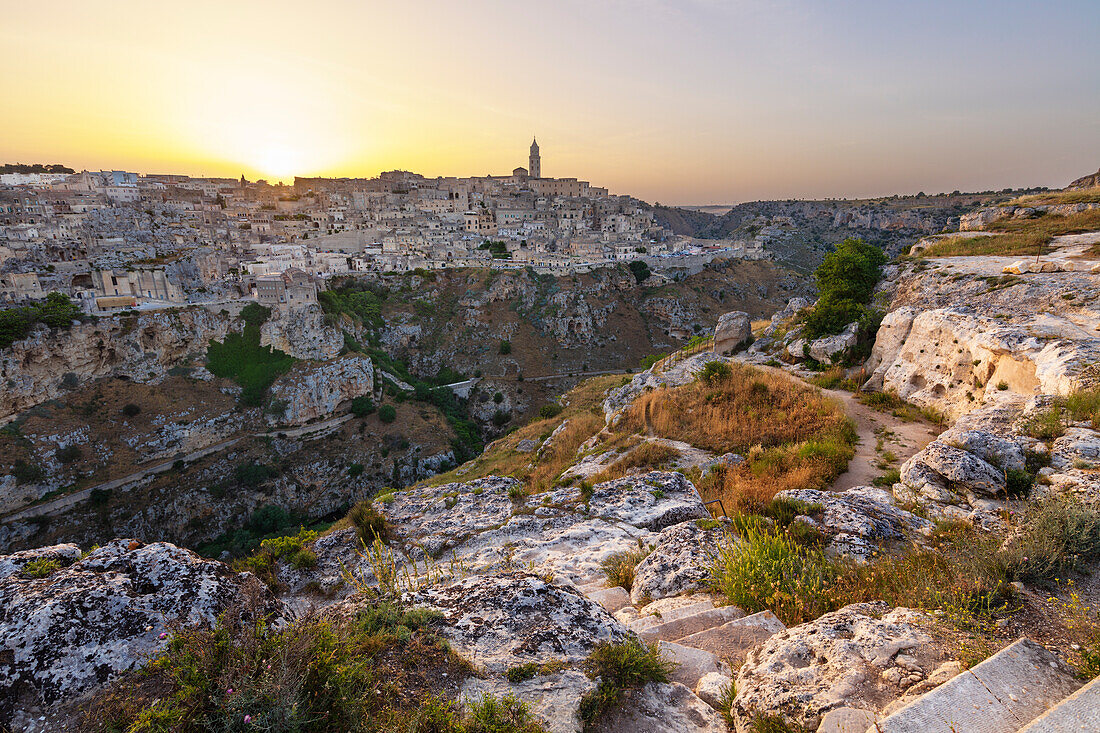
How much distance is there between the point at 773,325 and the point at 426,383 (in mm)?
32769

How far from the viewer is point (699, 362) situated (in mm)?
16453

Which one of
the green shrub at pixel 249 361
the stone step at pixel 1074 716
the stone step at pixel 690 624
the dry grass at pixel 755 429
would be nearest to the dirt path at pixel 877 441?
the dry grass at pixel 755 429

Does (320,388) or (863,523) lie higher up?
(863,523)

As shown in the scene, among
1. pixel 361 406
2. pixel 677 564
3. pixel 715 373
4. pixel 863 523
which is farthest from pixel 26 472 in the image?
pixel 863 523

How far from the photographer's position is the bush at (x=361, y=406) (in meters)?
36.3

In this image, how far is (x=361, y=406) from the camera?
36.5 m

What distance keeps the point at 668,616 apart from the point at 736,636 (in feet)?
1.98

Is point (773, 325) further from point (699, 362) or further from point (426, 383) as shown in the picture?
point (426, 383)

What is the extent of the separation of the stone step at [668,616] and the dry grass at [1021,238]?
19.2 m

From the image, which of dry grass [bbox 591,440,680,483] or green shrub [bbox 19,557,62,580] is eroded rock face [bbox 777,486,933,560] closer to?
dry grass [bbox 591,440,680,483]

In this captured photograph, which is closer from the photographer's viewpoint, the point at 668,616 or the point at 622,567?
the point at 668,616

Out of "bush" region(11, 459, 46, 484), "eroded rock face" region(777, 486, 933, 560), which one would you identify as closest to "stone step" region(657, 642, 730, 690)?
"eroded rock face" region(777, 486, 933, 560)

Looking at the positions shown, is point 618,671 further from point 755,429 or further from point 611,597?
point 755,429

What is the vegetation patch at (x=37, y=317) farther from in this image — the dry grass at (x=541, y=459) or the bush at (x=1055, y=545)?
the bush at (x=1055, y=545)
